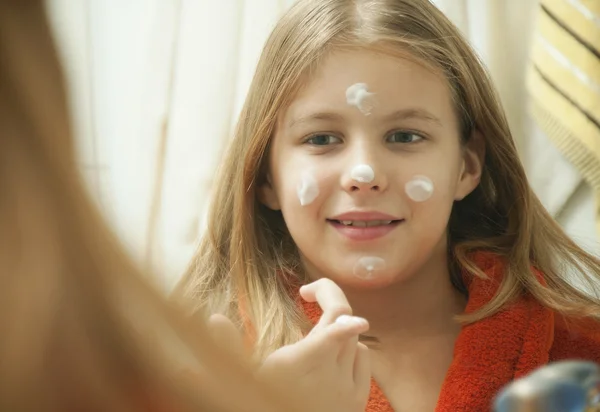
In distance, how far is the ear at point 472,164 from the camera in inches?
40.4

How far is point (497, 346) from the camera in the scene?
0.94 m

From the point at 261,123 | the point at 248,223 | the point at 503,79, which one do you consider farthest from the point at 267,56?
the point at 503,79

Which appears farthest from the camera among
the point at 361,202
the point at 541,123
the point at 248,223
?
the point at 541,123

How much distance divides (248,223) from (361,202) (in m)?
0.18

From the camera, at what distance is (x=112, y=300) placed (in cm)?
44

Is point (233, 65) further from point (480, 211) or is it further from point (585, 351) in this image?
point (585, 351)

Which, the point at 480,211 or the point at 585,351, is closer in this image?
the point at 585,351

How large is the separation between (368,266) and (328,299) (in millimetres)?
219

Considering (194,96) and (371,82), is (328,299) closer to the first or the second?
(371,82)

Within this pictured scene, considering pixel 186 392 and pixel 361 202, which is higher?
pixel 361 202

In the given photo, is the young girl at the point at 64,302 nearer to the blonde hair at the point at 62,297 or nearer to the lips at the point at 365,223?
the blonde hair at the point at 62,297

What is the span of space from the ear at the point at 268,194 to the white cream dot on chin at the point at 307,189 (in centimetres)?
8

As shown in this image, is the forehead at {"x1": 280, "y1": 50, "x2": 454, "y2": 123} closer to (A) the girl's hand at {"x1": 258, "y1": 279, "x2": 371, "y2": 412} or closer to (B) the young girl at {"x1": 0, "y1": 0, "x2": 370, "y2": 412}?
(A) the girl's hand at {"x1": 258, "y1": 279, "x2": 371, "y2": 412}

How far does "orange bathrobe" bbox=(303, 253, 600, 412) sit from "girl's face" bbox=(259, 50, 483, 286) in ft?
0.33
